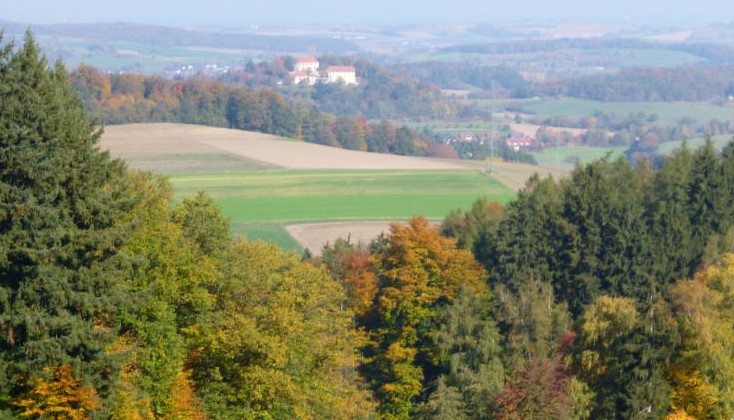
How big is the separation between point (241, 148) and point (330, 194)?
22.2m

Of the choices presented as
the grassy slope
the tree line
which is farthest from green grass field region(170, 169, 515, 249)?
the tree line

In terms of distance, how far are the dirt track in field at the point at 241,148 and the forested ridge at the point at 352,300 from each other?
3951 centimetres

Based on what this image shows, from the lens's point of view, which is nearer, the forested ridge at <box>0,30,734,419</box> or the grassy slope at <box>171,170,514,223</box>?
the forested ridge at <box>0,30,734,419</box>

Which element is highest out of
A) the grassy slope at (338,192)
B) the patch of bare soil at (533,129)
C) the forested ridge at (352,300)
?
the forested ridge at (352,300)

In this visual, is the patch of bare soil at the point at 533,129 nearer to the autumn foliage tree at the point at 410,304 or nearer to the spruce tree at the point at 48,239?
the autumn foliage tree at the point at 410,304

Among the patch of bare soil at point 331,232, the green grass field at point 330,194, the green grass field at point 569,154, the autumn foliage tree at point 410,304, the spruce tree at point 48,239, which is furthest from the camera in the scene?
the green grass field at point 569,154

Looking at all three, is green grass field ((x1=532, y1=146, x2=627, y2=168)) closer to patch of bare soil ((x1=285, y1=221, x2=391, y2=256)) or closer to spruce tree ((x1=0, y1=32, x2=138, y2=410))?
patch of bare soil ((x1=285, y1=221, x2=391, y2=256))

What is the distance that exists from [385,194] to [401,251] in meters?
37.3

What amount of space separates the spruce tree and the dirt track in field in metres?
71.4

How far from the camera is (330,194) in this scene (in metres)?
88.2

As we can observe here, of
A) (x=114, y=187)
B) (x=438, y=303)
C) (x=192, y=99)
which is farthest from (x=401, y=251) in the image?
(x=192, y=99)

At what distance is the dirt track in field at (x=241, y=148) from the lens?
102250 millimetres

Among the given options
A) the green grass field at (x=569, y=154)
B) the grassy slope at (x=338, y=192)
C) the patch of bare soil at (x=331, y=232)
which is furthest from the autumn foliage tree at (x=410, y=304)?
the green grass field at (x=569, y=154)

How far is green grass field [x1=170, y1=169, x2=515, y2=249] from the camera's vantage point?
79.2m
